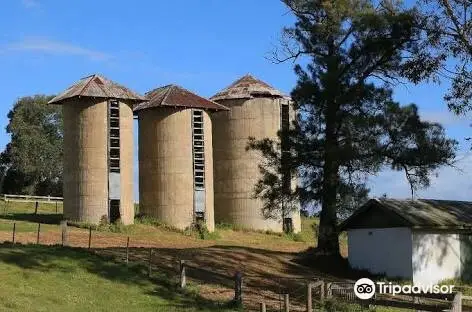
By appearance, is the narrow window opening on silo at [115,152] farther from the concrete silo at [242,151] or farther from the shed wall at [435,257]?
the shed wall at [435,257]

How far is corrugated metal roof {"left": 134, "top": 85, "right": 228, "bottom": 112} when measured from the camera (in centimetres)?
5441

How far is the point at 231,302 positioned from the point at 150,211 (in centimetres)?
3296

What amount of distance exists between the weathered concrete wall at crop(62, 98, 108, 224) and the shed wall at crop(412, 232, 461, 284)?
86.4 ft

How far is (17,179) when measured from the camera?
89.6 meters

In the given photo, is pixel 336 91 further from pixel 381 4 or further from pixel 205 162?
pixel 205 162

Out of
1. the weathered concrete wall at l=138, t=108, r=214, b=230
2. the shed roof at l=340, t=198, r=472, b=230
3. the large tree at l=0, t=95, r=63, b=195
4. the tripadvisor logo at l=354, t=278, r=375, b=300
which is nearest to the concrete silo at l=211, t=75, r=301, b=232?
the weathered concrete wall at l=138, t=108, r=214, b=230

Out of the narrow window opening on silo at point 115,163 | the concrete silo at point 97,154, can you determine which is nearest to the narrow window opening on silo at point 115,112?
the concrete silo at point 97,154

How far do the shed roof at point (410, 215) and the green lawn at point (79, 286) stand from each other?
11.5m

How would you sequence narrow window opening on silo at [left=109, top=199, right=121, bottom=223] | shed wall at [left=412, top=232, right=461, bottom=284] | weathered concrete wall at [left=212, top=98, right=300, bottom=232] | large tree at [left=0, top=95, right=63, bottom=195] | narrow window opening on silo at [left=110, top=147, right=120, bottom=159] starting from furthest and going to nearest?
large tree at [left=0, top=95, right=63, bottom=195]
weathered concrete wall at [left=212, top=98, right=300, bottom=232]
narrow window opening on silo at [left=110, top=147, right=120, bottom=159]
narrow window opening on silo at [left=109, top=199, right=121, bottom=223]
shed wall at [left=412, top=232, right=461, bottom=284]

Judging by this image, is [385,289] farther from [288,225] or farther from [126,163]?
[288,225]

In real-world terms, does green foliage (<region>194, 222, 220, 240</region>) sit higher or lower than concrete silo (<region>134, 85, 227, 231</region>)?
lower

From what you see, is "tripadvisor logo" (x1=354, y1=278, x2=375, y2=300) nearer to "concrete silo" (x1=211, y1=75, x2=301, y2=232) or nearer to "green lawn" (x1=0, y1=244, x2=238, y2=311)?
"green lawn" (x1=0, y1=244, x2=238, y2=311)

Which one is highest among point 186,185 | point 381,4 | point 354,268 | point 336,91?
point 381,4

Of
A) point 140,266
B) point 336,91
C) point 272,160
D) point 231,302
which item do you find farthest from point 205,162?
point 231,302
